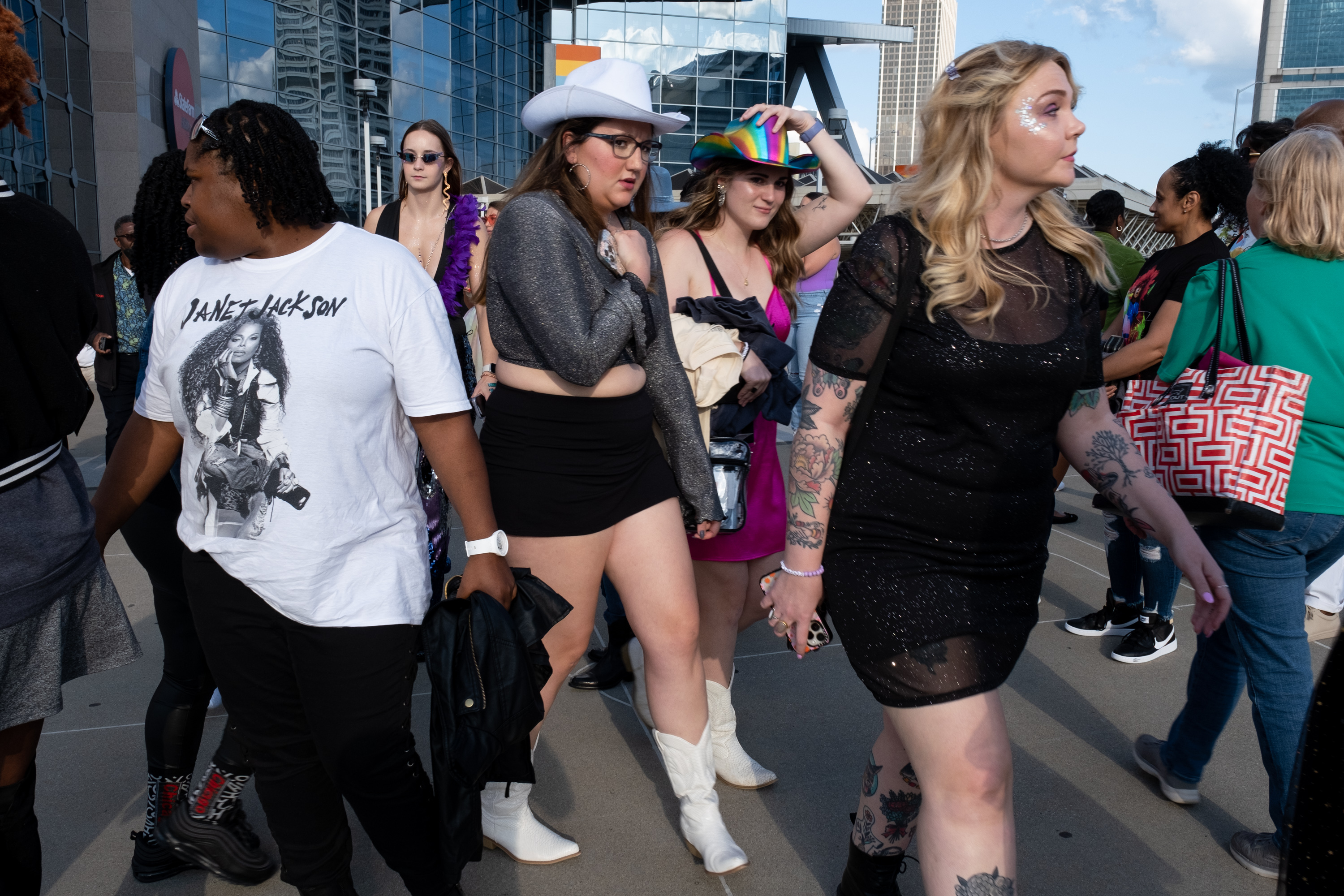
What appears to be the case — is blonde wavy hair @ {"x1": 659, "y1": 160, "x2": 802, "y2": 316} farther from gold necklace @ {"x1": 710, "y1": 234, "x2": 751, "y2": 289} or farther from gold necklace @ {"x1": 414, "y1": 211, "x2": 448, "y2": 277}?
gold necklace @ {"x1": 414, "y1": 211, "x2": 448, "y2": 277}

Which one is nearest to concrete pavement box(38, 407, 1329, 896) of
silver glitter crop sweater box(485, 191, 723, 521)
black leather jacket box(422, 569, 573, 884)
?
black leather jacket box(422, 569, 573, 884)

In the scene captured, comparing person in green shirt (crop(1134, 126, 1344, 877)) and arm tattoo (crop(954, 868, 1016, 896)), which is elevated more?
person in green shirt (crop(1134, 126, 1344, 877))

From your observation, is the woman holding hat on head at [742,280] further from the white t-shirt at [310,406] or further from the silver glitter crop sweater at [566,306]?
the white t-shirt at [310,406]

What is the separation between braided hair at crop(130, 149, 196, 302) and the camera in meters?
2.63

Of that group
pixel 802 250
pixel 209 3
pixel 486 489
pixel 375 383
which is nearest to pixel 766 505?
pixel 802 250

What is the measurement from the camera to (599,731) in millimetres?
3584

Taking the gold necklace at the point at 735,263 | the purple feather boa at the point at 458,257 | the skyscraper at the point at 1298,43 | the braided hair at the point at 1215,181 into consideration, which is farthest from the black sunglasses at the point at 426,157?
the skyscraper at the point at 1298,43

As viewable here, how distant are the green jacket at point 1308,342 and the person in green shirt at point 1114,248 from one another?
1.72 m

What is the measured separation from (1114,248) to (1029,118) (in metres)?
3.66

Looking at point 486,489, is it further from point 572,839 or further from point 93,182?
point 93,182

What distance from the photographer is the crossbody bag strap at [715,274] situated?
3.23 meters

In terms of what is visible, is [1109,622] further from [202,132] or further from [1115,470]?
[202,132]

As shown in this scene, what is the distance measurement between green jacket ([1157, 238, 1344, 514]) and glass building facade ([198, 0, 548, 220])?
25.8 meters

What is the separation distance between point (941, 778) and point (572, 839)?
140 centimetres
